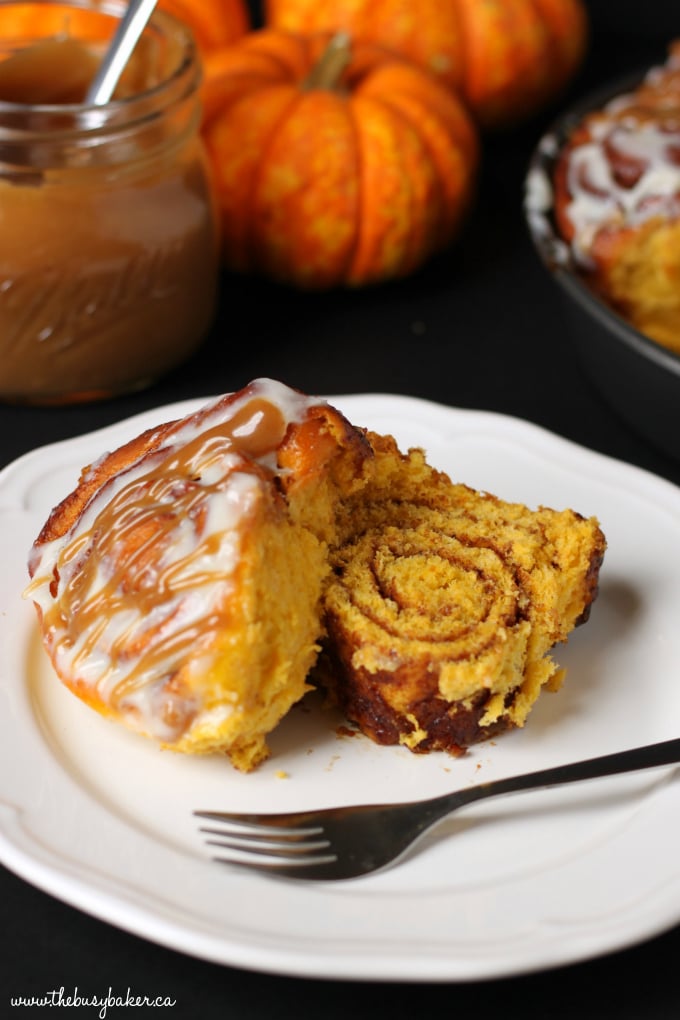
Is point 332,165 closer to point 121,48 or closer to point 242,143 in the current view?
point 242,143

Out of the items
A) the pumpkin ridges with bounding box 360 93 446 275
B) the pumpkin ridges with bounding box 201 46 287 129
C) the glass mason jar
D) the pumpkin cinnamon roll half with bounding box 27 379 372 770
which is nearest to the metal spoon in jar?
the glass mason jar

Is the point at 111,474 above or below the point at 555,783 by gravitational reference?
above

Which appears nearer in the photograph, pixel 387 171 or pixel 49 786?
pixel 49 786

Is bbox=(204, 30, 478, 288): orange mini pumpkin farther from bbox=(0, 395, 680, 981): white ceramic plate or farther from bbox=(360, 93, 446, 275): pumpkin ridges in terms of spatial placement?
bbox=(0, 395, 680, 981): white ceramic plate

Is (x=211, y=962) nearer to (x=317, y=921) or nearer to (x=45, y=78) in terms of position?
(x=317, y=921)

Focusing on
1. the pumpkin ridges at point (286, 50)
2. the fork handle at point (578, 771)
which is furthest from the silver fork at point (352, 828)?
the pumpkin ridges at point (286, 50)

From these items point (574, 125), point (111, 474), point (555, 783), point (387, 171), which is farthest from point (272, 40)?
point (555, 783)
